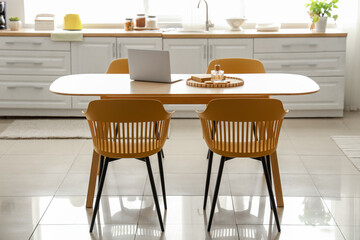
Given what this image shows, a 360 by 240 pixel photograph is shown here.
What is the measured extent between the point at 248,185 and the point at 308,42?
6.95ft

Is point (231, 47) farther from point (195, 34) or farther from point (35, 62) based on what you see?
point (35, 62)

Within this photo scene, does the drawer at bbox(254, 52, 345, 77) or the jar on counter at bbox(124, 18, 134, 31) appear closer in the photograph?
the drawer at bbox(254, 52, 345, 77)

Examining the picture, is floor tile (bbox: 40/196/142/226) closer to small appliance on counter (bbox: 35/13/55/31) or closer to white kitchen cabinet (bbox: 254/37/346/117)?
white kitchen cabinet (bbox: 254/37/346/117)

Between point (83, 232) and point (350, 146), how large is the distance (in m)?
2.49

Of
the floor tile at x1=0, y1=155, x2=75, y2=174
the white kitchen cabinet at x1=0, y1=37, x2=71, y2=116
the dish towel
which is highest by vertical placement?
the dish towel

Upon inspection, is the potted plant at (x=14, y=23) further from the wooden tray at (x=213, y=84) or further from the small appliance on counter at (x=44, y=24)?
the wooden tray at (x=213, y=84)

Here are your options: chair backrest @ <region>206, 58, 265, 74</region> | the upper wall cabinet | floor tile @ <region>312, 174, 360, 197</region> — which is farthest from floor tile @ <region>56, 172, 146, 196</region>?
the upper wall cabinet

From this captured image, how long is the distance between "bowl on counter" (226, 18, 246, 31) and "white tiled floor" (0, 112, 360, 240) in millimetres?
1403

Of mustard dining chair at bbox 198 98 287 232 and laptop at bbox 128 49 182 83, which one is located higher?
laptop at bbox 128 49 182 83

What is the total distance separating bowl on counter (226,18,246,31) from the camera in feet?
18.3

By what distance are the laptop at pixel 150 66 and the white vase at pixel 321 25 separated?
2.43 metres

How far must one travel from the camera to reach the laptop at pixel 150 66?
11.0 ft

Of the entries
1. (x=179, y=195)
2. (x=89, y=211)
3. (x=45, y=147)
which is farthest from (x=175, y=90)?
(x=45, y=147)

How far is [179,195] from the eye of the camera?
3.53 m
